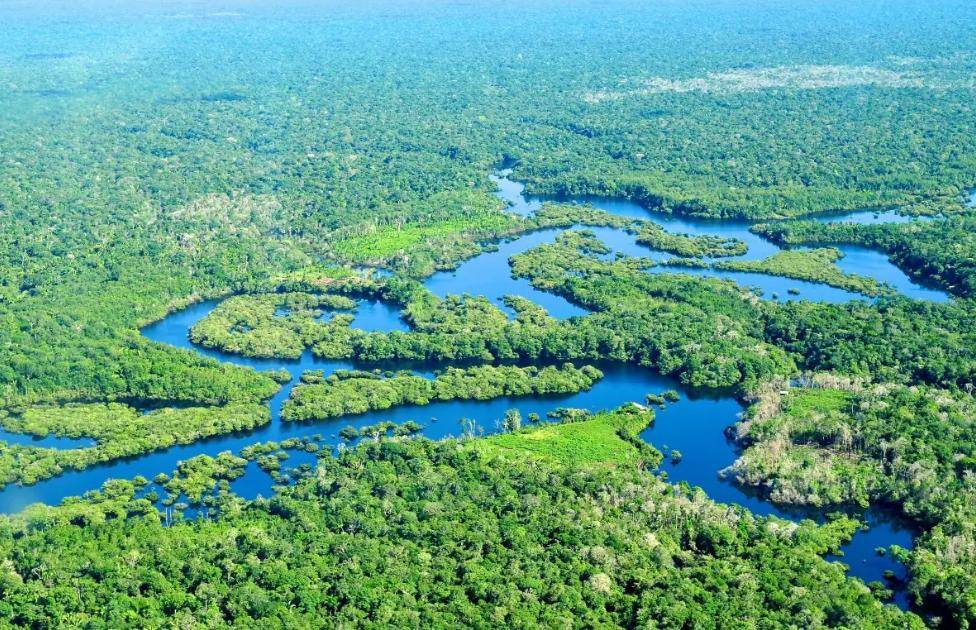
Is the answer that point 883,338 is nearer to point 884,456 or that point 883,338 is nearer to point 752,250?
point 884,456

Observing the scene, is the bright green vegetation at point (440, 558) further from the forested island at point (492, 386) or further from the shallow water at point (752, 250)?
the shallow water at point (752, 250)

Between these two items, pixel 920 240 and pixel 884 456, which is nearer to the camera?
pixel 884 456

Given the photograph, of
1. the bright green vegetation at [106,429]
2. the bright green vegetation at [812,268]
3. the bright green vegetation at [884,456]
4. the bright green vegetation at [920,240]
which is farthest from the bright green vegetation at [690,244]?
the bright green vegetation at [106,429]

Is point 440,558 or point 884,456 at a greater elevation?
point 440,558

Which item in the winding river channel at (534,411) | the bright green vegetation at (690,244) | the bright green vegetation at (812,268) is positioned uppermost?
the bright green vegetation at (690,244)

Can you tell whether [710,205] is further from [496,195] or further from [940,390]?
[940,390]

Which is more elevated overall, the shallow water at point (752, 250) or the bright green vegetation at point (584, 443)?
the shallow water at point (752, 250)

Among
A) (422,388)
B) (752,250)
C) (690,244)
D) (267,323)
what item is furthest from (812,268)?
(267,323)

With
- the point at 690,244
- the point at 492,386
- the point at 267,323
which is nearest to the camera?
the point at 492,386
